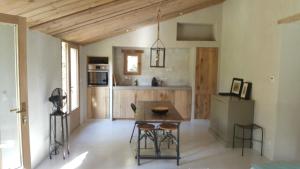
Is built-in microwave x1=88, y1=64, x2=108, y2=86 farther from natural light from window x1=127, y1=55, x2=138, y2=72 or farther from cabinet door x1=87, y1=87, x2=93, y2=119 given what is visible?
natural light from window x1=127, y1=55, x2=138, y2=72

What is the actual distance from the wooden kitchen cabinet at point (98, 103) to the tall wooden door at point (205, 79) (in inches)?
100

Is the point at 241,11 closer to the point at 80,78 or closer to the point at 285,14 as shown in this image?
the point at 285,14

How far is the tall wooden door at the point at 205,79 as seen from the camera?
22.6 feet

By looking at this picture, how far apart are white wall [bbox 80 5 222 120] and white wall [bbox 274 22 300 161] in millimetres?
2941

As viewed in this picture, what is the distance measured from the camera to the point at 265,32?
14.7ft

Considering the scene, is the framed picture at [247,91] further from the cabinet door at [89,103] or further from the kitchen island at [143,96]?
the cabinet door at [89,103]

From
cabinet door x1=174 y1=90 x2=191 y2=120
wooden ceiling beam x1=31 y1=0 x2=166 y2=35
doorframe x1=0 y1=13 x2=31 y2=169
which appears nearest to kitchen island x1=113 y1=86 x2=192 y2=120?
cabinet door x1=174 y1=90 x2=191 y2=120

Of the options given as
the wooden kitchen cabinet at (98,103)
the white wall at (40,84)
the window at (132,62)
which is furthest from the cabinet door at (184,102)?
the white wall at (40,84)

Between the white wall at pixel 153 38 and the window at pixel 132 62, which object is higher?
the white wall at pixel 153 38

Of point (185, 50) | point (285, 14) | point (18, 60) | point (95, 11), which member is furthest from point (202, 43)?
point (18, 60)

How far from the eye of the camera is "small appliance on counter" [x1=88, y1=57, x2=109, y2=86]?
269 inches

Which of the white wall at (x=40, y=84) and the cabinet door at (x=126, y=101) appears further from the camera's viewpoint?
the cabinet door at (x=126, y=101)

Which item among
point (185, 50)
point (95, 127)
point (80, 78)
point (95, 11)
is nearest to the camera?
point (95, 11)

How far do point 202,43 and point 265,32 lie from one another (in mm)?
2492
